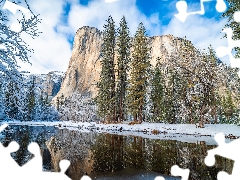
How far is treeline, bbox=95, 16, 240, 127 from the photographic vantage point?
26578mm

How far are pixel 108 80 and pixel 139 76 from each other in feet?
18.9

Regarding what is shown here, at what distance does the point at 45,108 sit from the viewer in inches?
3209

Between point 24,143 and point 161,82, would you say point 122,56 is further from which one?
point 24,143

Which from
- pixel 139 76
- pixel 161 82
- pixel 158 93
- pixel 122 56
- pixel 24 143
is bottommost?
pixel 24 143

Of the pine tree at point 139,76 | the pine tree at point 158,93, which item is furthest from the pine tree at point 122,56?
the pine tree at point 158,93

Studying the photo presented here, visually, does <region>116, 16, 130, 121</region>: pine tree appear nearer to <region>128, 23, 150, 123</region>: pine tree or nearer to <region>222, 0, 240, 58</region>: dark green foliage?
<region>128, 23, 150, 123</region>: pine tree

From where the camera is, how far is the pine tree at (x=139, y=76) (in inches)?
1423

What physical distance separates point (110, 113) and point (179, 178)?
33257 mm

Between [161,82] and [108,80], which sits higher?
[161,82]

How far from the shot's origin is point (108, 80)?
40281 mm

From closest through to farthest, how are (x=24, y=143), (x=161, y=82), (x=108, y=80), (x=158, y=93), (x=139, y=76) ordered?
(x=24, y=143) → (x=139, y=76) → (x=108, y=80) → (x=158, y=93) → (x=161, y=82)

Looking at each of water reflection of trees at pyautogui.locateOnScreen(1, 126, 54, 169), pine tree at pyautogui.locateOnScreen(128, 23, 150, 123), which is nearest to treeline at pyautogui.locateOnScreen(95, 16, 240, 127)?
pine tree at pyautogui.locateOnScreen(128, 23, 150, 123)

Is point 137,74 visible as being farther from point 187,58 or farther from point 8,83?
point 8,83

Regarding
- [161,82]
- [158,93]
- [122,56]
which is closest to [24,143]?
[122,56]
